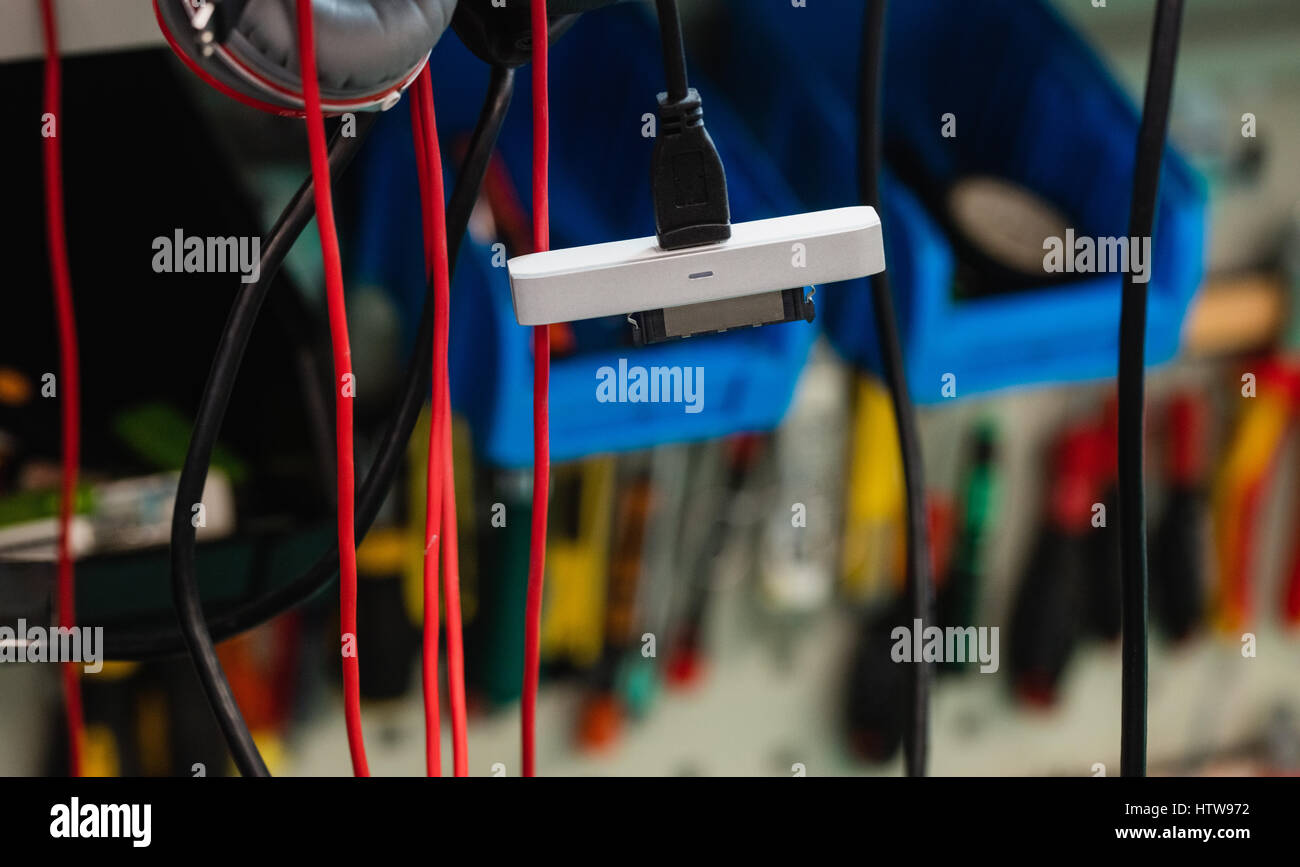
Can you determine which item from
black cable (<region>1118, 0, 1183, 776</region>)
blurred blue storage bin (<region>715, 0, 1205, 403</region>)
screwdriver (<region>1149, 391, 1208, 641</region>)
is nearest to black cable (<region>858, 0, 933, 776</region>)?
black cable (<region>1118, 0, 1183, 776</region>)

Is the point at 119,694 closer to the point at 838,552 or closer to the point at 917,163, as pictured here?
the point at 838,552

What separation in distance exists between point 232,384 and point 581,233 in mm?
446

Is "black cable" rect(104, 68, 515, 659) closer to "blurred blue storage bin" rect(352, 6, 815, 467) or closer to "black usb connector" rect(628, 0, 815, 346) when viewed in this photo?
"black usb connector" rect(628, 0, 815, 346)

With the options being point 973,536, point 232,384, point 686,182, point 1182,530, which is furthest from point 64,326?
point 1182,530

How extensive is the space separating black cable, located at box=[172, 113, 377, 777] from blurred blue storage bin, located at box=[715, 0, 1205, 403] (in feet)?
1.43

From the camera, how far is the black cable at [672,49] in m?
0.29

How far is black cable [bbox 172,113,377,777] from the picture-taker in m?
0.31

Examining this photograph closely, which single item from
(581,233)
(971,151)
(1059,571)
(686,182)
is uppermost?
(971,151)

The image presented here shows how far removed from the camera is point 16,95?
0.61 m

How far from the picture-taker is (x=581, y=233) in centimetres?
73

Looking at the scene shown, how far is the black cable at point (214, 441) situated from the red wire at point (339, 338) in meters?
0.03

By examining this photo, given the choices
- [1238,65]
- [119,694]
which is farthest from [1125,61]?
[119,694]

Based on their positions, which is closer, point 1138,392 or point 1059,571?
point 1138,392

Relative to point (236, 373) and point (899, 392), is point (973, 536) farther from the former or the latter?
point (236, 373)
